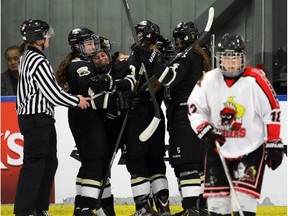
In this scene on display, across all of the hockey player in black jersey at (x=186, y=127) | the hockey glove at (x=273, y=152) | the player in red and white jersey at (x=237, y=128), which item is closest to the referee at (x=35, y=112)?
the hockey player in black jersey at (x=186, y=127)

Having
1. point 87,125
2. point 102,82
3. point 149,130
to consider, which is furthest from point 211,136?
point 87,125

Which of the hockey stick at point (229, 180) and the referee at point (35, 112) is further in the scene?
the referee at point (35, 112)

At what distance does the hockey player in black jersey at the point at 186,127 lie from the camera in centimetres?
600

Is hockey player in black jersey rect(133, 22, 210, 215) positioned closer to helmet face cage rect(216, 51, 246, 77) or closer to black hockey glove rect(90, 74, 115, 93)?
black hockey glove rect(90, 74, 115, 93)

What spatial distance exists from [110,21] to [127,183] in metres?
1.47

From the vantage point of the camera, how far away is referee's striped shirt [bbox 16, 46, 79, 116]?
5840mm

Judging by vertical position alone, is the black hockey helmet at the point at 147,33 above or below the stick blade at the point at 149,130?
above

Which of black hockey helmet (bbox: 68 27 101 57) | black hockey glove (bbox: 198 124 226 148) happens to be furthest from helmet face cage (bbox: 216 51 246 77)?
black hockey helmet (bbox: 68 27 101 57)

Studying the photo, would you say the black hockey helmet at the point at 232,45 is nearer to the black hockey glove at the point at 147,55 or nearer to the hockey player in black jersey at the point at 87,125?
the black hockey glove at the point at 147,55

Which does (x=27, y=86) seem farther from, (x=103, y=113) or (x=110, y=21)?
Answer: (x=110, y=21)

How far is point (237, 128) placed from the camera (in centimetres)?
496

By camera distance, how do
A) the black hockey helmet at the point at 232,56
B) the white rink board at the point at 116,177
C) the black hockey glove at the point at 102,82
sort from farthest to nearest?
the white rink board at the point at 116,177 → the black hockey glove at the point at 102,82 → the black hockey helmet at the point at 232,56

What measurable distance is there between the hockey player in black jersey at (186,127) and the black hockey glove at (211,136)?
0.99m

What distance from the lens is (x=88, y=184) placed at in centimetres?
605
